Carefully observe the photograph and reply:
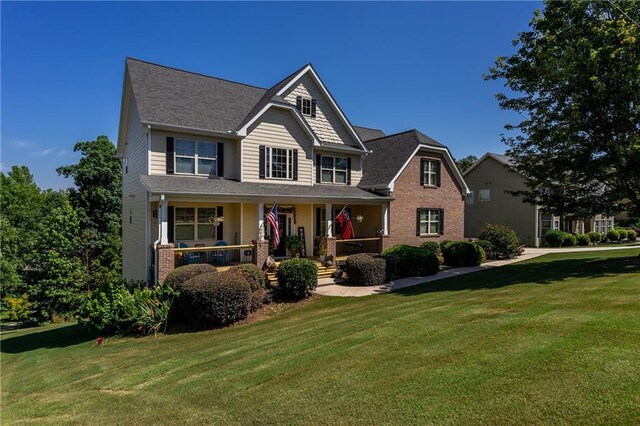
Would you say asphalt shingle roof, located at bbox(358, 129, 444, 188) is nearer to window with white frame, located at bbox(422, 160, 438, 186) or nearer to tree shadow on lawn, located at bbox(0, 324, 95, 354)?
window with white frame, located at bbox(422, 160, 438, 186)

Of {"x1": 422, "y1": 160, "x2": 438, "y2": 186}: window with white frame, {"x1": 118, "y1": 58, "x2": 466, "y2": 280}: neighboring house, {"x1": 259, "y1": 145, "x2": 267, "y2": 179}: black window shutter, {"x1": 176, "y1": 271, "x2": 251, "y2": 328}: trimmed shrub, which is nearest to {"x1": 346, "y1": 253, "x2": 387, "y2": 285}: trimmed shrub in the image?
{"x1": 118, "y1": 58, "x2": 466, "y2": 280}: neighboring house

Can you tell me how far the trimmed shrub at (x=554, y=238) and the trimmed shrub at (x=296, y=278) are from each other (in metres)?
27.2

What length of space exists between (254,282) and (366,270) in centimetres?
504

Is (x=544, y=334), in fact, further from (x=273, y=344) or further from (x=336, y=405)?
(x=273, y=344)

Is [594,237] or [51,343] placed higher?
[594,237]

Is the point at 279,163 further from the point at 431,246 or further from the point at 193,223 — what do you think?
the point at 431,246

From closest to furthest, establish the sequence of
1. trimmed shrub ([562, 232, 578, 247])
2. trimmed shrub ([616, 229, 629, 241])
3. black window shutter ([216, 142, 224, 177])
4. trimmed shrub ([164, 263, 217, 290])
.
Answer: trimmed shrub ([164, 263, 217, 290]) < black window shutter ([216, 142, 224, 177]) < trimmed shrub ([562, 232, 578, 247]) < trimmed shrub ([616, 229, 629, 241])

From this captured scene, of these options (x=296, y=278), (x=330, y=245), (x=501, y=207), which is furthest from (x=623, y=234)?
(x=296, y=278)

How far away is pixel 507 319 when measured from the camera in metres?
7.40

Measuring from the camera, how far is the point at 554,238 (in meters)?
32.0

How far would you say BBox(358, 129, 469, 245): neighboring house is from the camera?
69.4 ft

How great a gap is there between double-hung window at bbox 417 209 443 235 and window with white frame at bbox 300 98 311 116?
29.5 feet

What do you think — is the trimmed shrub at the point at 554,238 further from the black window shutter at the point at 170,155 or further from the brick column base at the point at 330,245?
the black window shutter at the point at 170,155

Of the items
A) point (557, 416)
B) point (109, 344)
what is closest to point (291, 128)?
point (109, 344)
